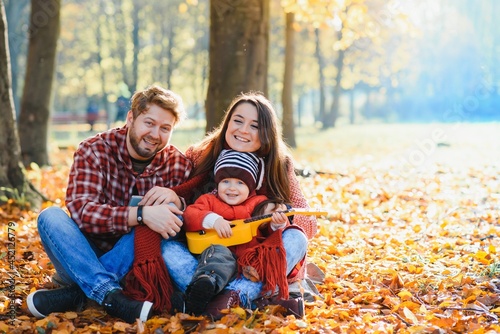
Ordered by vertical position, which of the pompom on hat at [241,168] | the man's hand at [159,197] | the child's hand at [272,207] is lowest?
the child's hand at [272,207]

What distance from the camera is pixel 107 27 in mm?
34438

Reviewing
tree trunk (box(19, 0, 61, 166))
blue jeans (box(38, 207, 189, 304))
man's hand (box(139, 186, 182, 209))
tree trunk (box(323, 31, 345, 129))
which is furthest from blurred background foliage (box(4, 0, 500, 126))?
blue jeans (box(38, 207, 189, 304))

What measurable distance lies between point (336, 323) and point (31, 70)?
918cm

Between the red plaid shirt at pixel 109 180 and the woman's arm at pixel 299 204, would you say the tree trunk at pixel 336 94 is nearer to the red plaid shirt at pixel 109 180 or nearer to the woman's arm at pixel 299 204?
the woman's arm at pixel 299 204

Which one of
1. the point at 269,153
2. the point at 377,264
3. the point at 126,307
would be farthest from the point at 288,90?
the point at 126,307

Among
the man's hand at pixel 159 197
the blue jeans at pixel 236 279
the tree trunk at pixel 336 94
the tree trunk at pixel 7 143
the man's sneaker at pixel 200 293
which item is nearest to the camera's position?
the man's sneaker at pixel 200 293

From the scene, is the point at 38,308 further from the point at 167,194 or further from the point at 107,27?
the point at 107,27

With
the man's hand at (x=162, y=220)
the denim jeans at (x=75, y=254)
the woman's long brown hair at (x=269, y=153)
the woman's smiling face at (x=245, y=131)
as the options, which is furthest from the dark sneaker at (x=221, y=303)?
the woman's smiling face at (x=245, y=131)

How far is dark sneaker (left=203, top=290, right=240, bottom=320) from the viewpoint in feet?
10.9

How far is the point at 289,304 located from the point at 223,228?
1.96 feet

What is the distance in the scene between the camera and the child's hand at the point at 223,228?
11.5 ft

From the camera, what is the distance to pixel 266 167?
3975mm

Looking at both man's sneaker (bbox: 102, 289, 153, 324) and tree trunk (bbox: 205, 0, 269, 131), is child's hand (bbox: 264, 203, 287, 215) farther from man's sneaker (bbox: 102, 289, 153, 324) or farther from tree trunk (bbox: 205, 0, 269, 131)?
tree trunk (bbox: 205, 0, 269, 131)

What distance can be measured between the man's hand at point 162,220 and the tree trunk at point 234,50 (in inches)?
136
